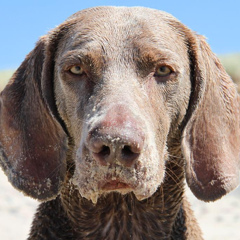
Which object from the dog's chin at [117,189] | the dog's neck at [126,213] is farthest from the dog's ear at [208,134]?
the dog's chin at [117,189]

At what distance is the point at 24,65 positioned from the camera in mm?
4672

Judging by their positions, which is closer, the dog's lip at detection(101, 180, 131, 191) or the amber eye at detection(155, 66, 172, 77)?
the dog's lip at detection(101, 180, 131, 191)

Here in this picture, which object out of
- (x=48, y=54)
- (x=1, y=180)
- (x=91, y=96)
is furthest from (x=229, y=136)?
(x=1, y=180)

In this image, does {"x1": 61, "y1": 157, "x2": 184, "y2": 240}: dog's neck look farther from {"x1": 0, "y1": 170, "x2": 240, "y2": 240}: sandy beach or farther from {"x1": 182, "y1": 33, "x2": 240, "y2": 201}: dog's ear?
{"x1": 0, "y1": 170, "x2": 240, "y2": 240}: sandy beach

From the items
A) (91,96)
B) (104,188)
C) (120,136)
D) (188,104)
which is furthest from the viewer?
A: (188,104)

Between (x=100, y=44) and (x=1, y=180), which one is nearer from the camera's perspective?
(x=100, y=44)

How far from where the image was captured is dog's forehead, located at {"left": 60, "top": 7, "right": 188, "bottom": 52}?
421 centimetres

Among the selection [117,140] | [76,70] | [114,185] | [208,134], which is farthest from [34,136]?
[208,134]

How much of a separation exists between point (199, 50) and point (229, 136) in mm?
719

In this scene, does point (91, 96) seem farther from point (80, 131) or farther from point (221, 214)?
point (221, 214)

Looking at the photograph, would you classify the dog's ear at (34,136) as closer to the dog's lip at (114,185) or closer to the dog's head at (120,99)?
the dog's head at (120,99)

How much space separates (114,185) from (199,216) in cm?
738

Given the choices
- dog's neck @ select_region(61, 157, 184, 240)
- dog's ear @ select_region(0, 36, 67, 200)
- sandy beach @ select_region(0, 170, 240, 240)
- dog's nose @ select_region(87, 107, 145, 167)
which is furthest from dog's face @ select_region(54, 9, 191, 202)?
sandy beach @ select_region(0, 170, 240, 240)

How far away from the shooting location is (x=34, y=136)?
4.42 metres
